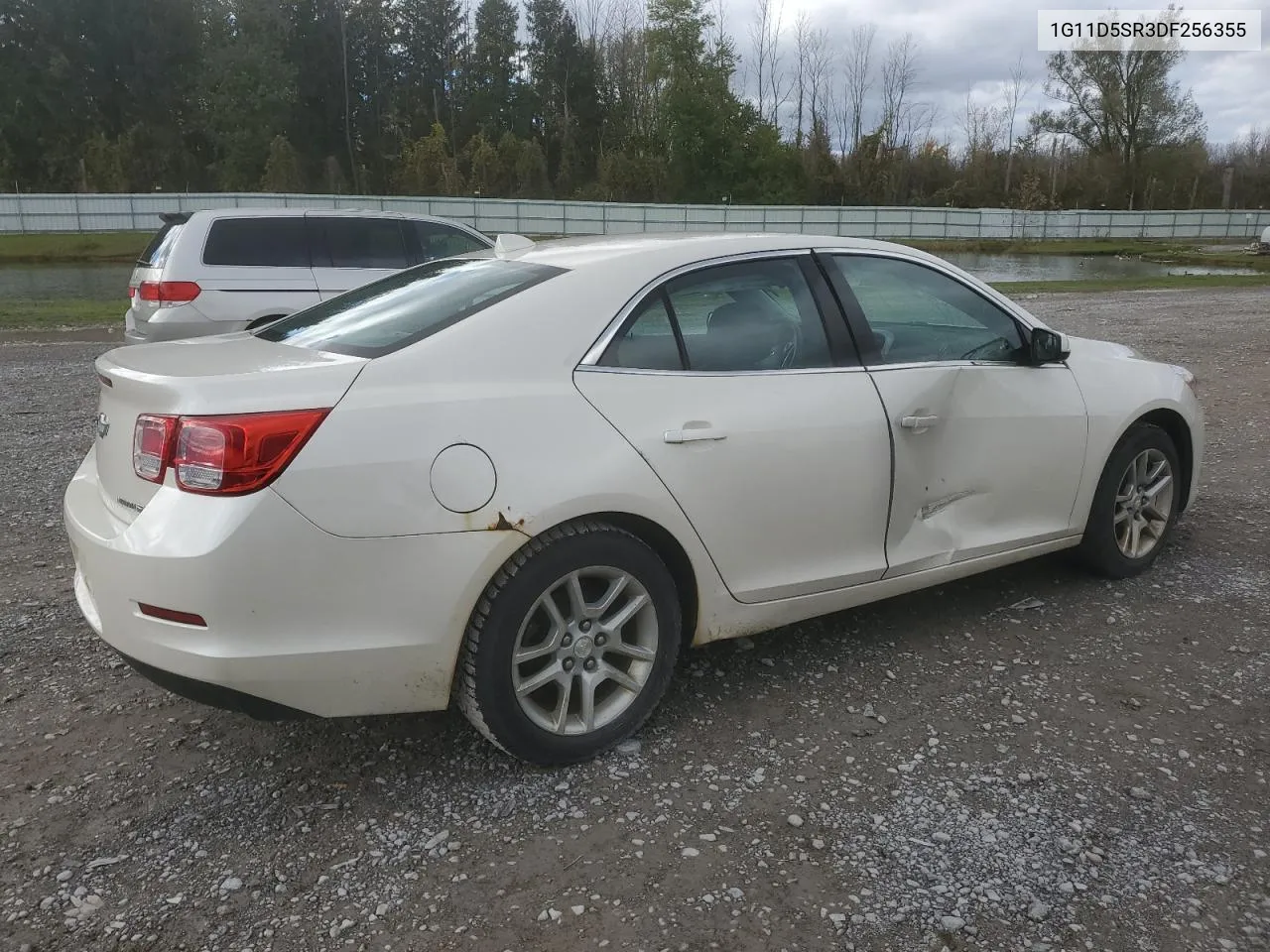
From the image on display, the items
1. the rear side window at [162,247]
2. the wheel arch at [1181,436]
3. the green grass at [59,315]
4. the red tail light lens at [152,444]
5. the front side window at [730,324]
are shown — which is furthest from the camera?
the green grass at [59,315]

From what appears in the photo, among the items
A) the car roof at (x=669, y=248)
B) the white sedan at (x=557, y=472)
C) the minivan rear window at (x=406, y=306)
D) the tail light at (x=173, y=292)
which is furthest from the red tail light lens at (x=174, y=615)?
the tail light at (x=173, y=292)

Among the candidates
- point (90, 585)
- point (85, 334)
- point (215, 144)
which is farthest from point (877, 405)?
point (215, 144)

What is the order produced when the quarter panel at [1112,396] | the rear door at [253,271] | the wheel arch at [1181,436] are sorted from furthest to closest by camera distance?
the rear door at [253,271] → the wheel arch at [1181,436] → the quarter panel at [1112,396]

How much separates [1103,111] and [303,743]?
6932 centimetres

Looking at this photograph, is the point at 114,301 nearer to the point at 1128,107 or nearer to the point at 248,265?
the point at 248,265

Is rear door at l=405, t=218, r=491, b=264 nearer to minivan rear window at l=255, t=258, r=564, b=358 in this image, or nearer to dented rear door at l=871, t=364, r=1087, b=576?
minivan rear window at l=255, t=258, r=564, b=358

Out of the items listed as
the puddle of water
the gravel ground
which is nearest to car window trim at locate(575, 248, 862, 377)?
the gravel ground

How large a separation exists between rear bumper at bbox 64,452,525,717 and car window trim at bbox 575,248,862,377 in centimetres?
67

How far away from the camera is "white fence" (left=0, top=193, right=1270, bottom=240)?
34.8 m

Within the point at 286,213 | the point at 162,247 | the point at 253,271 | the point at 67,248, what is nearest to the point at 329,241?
the point at 286,213

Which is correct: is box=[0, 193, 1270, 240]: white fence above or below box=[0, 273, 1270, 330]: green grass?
above

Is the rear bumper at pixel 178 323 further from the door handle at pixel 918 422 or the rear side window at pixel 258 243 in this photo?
the door handle at pixel 918 422

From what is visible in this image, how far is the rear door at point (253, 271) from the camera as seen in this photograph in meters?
8.95

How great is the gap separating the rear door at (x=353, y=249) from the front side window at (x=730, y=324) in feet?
21.8
